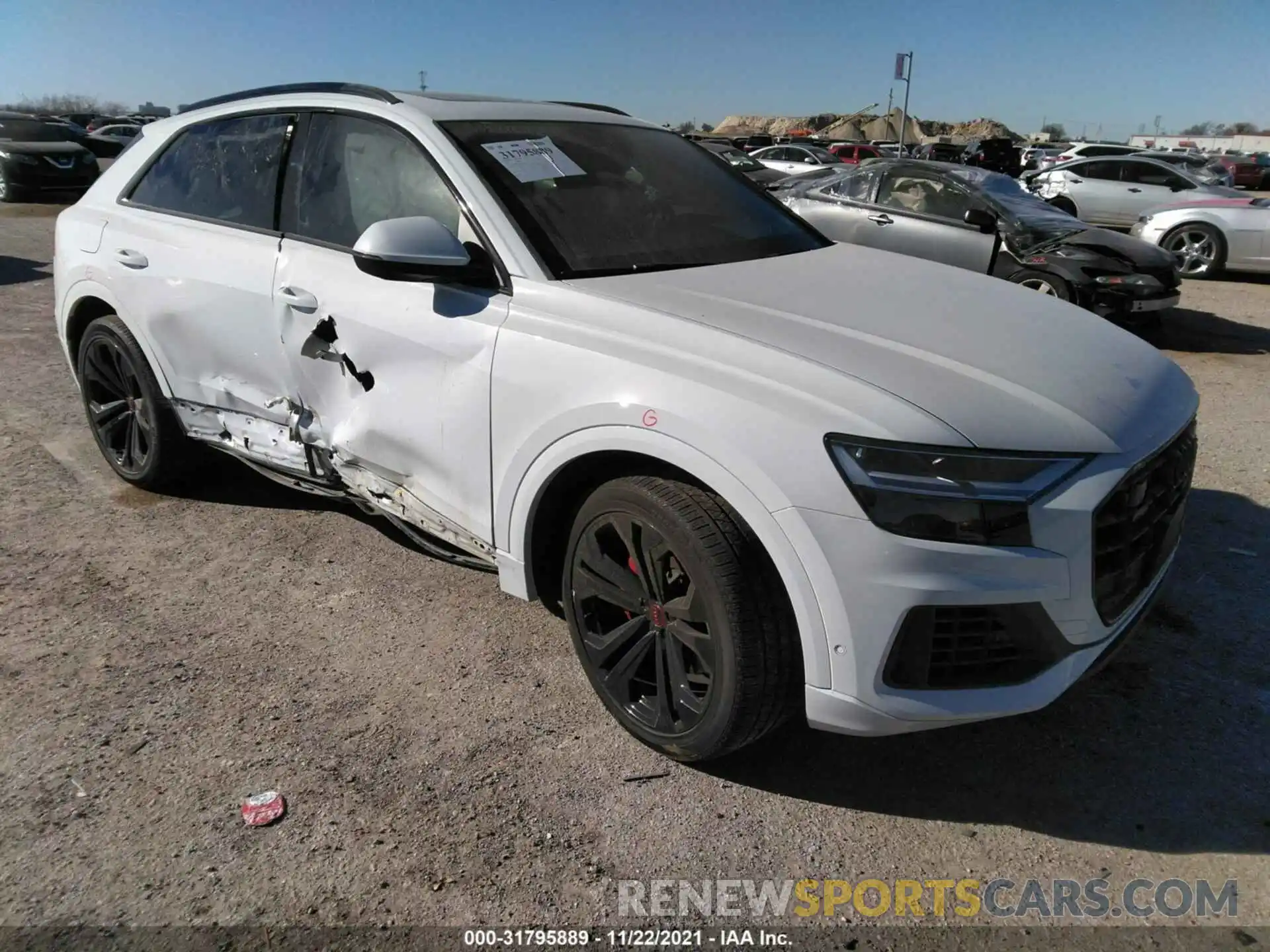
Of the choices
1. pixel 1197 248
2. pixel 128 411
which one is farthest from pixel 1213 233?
pixel 128 411

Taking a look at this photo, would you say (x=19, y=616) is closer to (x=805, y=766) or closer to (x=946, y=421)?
(x=805, y=766)

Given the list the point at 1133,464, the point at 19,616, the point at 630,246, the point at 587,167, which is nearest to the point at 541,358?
the point at 630,246

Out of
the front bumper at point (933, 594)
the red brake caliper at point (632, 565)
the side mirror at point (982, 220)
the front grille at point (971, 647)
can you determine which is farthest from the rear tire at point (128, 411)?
the side mirror at point (982, 220)

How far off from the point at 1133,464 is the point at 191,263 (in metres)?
3.36

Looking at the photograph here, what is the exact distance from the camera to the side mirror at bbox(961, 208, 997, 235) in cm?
745

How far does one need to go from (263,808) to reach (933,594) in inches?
69.9

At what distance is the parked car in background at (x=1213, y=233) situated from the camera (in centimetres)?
1073

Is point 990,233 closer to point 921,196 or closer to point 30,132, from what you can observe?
point 921,196

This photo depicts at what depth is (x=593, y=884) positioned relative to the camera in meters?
2.22

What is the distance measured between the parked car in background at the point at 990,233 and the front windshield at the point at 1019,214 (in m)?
0.01

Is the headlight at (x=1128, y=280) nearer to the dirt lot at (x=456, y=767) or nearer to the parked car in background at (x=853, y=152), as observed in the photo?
the dirt lot at (x=456, y=767)

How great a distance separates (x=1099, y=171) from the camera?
15.7 metres

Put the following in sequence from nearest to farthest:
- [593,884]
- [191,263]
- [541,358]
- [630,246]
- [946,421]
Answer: [946,421]
[593,884]
[541,358]
[630,246]
[191,263]

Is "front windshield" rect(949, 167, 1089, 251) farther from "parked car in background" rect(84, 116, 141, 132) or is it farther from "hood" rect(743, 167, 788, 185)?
"parked car in background" rect(84, 116, 141, 132)
